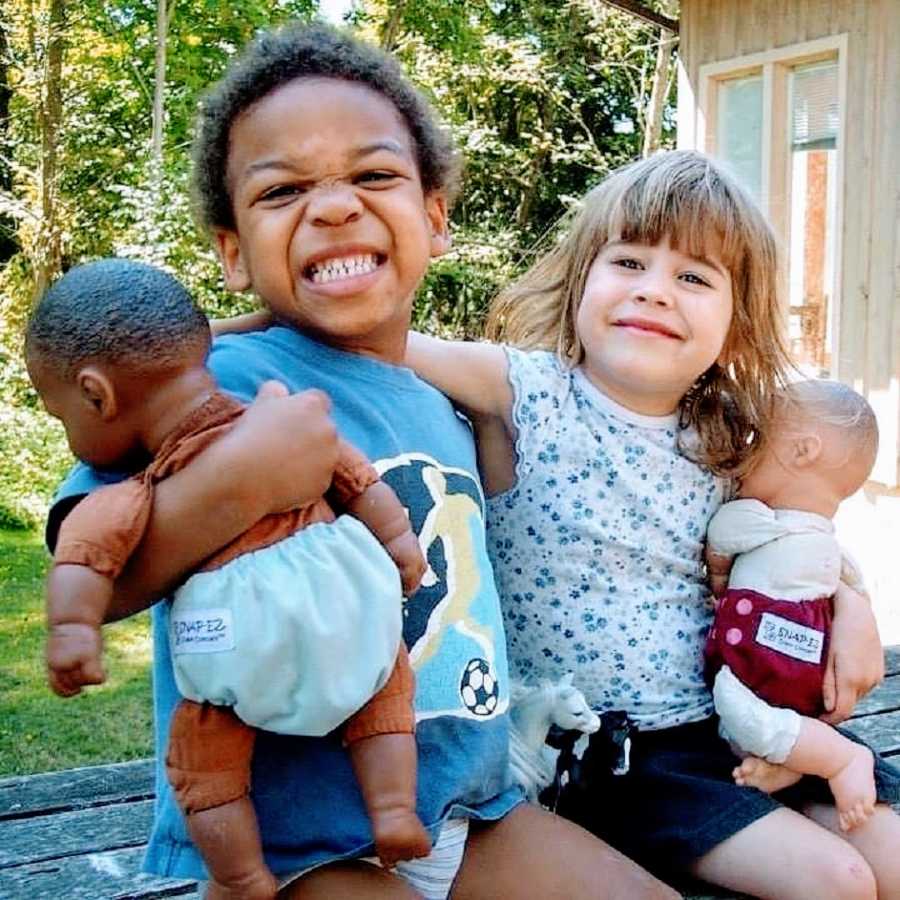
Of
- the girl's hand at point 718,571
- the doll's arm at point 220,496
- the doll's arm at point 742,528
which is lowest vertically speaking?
the girl's hand at point 718,571

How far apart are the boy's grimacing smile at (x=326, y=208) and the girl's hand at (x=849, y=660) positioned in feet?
3.03

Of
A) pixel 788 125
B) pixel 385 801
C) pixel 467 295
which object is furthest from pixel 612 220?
pixel 467 295

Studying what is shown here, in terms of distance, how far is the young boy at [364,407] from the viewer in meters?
1.57

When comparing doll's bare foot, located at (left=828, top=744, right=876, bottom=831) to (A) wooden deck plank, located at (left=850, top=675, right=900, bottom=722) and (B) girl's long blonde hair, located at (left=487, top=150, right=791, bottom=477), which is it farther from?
(A) wooden deck plank, located at (left=850, top=675, right=900, bottom=722)

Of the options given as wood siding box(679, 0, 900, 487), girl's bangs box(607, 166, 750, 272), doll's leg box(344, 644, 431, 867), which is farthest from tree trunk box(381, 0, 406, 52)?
doll's leg box(344, 644, 431, 867)

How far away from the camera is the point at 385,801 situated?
1427 mm

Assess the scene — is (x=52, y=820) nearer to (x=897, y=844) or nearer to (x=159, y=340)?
(x=159, y=340)

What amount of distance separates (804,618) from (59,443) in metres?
8.92

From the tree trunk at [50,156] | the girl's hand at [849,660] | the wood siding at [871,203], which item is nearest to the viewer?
the girl's hand at [849,660]

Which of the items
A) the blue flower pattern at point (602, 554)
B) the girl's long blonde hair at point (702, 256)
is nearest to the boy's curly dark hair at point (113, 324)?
the blue flower pattern at point (602, 554)

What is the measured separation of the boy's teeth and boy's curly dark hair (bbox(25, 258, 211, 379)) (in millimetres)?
254

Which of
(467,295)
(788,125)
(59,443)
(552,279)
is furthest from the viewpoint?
(467,295)

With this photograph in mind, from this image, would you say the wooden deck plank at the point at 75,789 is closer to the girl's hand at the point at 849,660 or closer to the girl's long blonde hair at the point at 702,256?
the girl's long blonde hair at the point at 702,256

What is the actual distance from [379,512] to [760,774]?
87 cm
